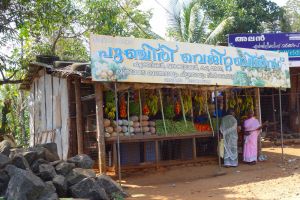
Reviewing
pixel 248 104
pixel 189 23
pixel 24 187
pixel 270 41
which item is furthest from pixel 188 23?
pixel 24 187

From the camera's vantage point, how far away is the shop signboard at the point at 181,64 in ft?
32.8

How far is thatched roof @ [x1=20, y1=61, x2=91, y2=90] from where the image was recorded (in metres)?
10.6

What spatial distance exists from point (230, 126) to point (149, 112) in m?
2.61

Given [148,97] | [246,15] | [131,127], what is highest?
[246,15]

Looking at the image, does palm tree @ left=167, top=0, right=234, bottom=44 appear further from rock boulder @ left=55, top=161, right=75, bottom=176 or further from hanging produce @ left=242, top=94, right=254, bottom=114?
rock boulder @ left=55, top=161, right=75, bottom=176

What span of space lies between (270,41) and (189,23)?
6421 mm

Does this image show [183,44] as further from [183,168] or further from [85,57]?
[85,57]

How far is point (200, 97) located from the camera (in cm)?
1308

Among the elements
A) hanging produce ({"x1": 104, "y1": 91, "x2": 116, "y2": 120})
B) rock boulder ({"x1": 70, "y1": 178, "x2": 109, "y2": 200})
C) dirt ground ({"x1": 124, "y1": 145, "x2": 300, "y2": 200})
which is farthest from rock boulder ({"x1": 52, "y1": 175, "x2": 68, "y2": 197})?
hanging produce ({"x1": 104, "y1": 91, "x2": 116, "y2": 120})

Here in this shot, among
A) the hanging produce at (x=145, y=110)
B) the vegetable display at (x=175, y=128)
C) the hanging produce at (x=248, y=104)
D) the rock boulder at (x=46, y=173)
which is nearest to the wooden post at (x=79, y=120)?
the hanging produce at (x=145, y=110)

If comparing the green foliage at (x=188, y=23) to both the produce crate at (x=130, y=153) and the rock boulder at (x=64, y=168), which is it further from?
the rock boulder at (x=64, y=168)

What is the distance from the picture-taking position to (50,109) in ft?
46.8

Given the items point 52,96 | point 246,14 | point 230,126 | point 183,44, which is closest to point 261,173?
point 230,126

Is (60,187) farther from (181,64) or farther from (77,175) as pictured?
(181,64)
